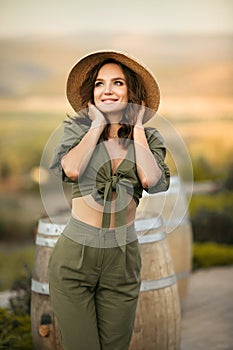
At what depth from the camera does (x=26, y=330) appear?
441cm

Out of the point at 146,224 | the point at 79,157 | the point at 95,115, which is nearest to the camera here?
the point at 79,157

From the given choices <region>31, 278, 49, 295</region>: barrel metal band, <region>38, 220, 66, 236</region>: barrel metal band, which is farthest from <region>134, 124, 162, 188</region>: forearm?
<region>31, 278, 49, 295</region>: barrel metal band

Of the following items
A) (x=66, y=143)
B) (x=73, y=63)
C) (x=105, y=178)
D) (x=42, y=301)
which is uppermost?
(x=73, y=63)

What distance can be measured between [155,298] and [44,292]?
528 millimetres

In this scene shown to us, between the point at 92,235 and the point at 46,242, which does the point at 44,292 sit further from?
the point at 92,235

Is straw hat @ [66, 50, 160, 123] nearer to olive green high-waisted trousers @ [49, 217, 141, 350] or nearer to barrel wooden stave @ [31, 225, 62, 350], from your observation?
olive green high-waisted trousers @ [49, 217, 141, 350]

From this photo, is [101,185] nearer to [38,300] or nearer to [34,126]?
[38,300]

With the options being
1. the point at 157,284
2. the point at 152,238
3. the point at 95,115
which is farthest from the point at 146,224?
the point at 95,115

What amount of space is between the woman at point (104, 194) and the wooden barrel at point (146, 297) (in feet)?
2.48

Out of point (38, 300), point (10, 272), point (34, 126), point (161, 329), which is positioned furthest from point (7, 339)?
point (34, 126)

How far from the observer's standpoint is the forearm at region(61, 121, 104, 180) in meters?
2.71

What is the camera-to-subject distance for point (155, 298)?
3.70 meters

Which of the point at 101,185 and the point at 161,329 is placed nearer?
the point at 101,185

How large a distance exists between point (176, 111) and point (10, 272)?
8.34ft
